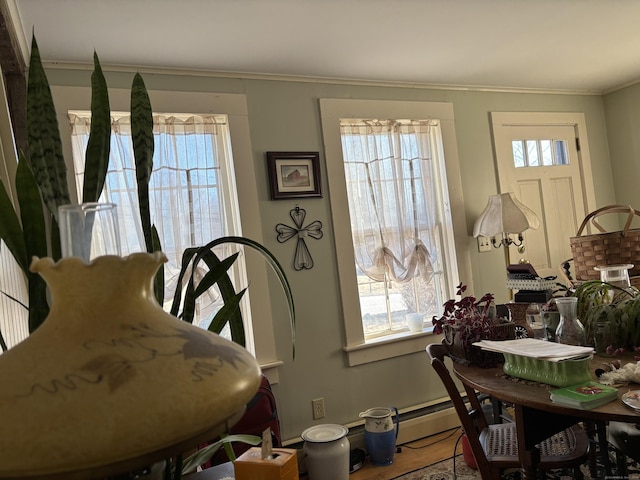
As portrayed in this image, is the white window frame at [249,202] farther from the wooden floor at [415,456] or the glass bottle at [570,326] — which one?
the glass bottle at [570,326]

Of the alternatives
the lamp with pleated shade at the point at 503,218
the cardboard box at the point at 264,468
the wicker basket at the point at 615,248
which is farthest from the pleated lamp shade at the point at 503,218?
the cardboard box at the point at 264,468

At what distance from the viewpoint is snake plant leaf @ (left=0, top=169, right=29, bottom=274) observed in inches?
34.0

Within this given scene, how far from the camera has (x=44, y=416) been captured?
39 cm

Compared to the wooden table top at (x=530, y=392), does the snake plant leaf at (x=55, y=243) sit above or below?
above

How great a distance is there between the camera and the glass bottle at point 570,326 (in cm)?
176

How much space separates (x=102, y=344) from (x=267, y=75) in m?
A: 2.86

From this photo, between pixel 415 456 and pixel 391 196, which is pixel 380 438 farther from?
pixel 391 196

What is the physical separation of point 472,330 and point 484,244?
1.91 metres

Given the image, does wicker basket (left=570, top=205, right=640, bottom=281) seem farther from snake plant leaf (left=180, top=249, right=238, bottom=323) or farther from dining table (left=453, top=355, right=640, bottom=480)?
snake plant leaf (left=180, top=249, right=238, bottom=323)

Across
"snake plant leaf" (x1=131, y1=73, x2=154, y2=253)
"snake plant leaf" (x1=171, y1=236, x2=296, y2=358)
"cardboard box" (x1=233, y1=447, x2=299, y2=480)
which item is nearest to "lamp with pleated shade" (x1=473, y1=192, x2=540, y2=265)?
"cardboard box" (x1=233, y1=447, x2=299, y2=480)

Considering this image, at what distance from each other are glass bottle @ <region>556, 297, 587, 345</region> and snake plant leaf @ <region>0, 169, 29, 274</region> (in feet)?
5.25

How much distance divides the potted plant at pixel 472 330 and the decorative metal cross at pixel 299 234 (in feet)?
3.94

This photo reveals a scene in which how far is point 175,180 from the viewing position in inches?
112

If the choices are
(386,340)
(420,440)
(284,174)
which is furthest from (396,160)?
(420,440)
